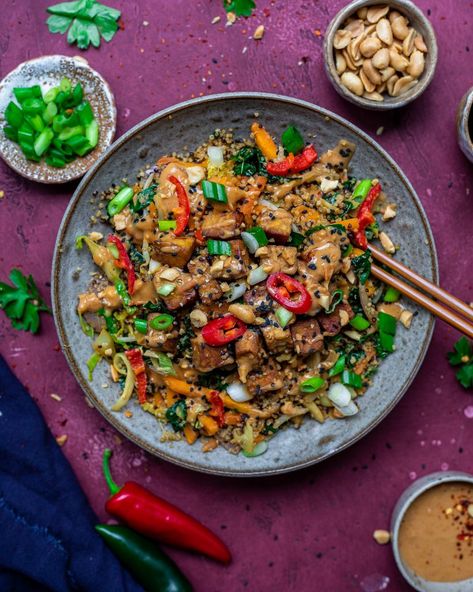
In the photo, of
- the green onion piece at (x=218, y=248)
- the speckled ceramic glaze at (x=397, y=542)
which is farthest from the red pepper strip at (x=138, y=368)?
the speckled ceramic glaze at (x=397, y=542)

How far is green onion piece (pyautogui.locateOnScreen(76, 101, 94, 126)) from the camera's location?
348 cm

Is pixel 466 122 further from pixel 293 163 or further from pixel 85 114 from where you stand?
pixel 85 114

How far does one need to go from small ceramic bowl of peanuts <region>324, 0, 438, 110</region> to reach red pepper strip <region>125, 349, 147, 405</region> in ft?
5.99

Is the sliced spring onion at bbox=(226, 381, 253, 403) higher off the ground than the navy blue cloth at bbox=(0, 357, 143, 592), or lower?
higher

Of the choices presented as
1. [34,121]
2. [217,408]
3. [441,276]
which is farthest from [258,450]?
[34,121]

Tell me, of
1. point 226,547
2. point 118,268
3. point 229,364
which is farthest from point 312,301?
point 226,547

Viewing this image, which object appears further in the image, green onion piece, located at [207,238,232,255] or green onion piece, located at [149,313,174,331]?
green onion piece, located at [149,313,174,331]

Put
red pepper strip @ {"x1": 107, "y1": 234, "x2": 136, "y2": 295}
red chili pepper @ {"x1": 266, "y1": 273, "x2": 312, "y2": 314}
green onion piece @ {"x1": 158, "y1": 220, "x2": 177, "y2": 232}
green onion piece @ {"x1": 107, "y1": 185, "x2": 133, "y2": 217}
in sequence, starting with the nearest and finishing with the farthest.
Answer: red chili pepper @ {"x1": 266, "y1": 273, "x2": 312, "y2": 314} → green onion piece @ {"x1": 158, "y1": 220, "x2": 177, "y2": 232} → red pepper strip @ {"x1": 107, "y1": 234, "x2": 136, "y2": 295} → green onion piece @ {"x1": 107, "y1": 185, "x2": 133, "y2": 217}

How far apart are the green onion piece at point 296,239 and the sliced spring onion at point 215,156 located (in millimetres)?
572

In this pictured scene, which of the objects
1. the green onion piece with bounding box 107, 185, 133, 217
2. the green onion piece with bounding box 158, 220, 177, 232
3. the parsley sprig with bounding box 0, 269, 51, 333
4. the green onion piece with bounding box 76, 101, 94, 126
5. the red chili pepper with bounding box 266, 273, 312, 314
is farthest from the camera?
Answer: the parsley sprig with bounding box 0, 269, 51, 333

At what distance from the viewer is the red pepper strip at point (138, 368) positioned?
3354 mm

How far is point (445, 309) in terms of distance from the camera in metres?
3.30

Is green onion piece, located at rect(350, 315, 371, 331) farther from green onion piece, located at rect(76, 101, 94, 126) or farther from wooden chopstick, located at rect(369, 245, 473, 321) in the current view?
green onion piece, located at rect(76, 101, 94, 126)

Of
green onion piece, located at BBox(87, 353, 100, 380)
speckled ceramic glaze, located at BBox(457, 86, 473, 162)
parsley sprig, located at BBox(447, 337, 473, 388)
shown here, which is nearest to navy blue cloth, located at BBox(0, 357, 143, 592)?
green onion piece, located at BBox(87, 353, 100, 380)
